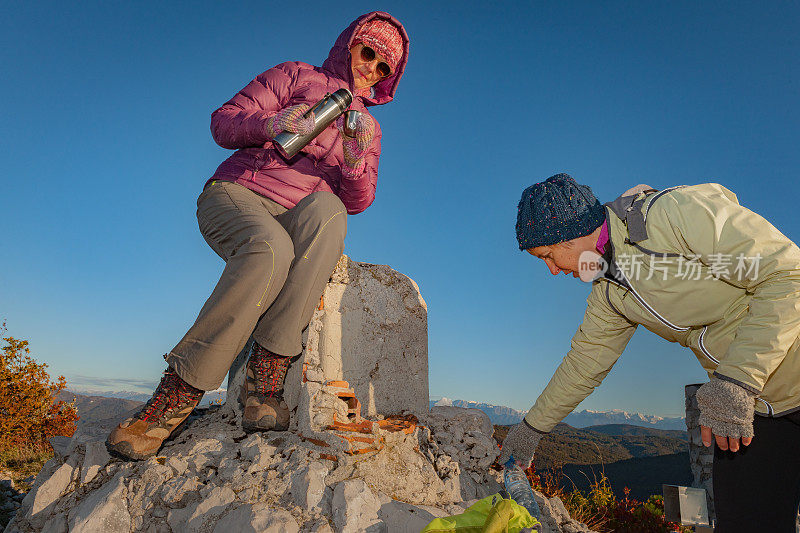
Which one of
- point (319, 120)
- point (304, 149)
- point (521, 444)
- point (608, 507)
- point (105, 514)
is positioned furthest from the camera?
point (608, 507)

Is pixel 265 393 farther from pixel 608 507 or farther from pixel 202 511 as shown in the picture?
pixel 608 507

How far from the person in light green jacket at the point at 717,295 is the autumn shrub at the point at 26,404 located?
34.3ft

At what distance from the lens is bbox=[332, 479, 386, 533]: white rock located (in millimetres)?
1931

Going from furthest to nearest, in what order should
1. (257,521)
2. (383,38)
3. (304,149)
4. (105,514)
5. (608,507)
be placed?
(608,507) < (383,38) < (304,149) < (105,514) < (257,521)

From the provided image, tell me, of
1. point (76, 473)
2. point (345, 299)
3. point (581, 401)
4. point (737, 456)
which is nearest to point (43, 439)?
point (76, 473)

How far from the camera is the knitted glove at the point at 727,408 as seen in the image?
66.1 inches

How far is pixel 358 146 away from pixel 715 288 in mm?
1911

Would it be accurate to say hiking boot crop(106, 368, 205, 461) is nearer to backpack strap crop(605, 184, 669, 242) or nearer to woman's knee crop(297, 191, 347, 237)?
woman's knee crop(297, 191, 347, 237)

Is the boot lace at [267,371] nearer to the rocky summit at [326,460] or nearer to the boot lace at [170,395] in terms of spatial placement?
the rocky summit at [326,460]

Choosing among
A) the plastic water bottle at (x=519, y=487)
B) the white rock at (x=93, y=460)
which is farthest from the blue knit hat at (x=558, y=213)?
the white rock at (x=93, y=460)

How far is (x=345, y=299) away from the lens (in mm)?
3057

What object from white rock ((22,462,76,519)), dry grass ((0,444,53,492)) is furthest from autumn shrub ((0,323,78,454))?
white rock ((22,462,76,519))

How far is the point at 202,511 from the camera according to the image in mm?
2068

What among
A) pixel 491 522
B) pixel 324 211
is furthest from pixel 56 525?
pixel 491 522
